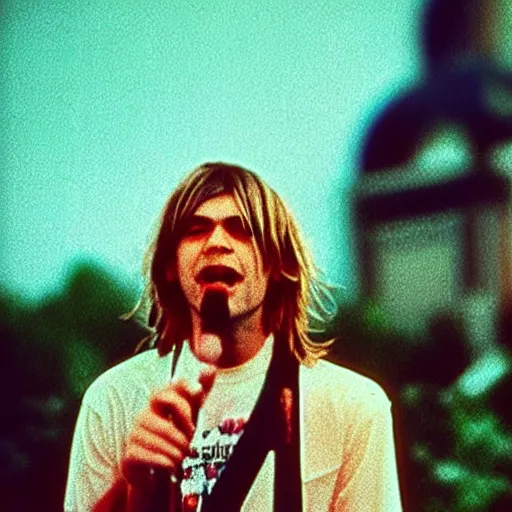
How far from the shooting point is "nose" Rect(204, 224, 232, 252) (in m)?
2.51

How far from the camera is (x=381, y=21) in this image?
104 inches

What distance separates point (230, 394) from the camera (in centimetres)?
247

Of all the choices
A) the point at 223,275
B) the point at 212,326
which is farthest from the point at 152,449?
the point at 223,275

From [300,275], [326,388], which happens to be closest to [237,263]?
[300,275]

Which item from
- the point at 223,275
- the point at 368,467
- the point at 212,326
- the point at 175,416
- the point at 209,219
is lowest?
the point at 368,467

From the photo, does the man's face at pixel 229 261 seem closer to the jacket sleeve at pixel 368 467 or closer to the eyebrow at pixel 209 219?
the eyebrow at pixel 209 219

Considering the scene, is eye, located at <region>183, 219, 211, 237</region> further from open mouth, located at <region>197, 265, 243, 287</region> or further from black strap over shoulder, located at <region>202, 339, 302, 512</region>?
black strap over shoulder, located at <region>202, 339, 302, 512</region>

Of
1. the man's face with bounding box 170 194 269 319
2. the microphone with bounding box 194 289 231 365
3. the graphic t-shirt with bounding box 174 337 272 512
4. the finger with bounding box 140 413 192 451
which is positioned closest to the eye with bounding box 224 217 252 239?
the man's face with bounding box 170 194 269 319

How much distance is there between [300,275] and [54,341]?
0.54 m

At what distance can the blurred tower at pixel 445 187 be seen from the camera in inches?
99.7

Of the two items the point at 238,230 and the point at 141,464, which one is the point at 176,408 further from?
the point at 238,230

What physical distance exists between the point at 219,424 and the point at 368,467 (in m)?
0.30

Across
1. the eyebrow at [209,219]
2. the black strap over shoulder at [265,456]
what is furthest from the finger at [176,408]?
the eyebrow at [209,219]

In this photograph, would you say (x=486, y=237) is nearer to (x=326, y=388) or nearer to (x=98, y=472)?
(x=326, y=388)
